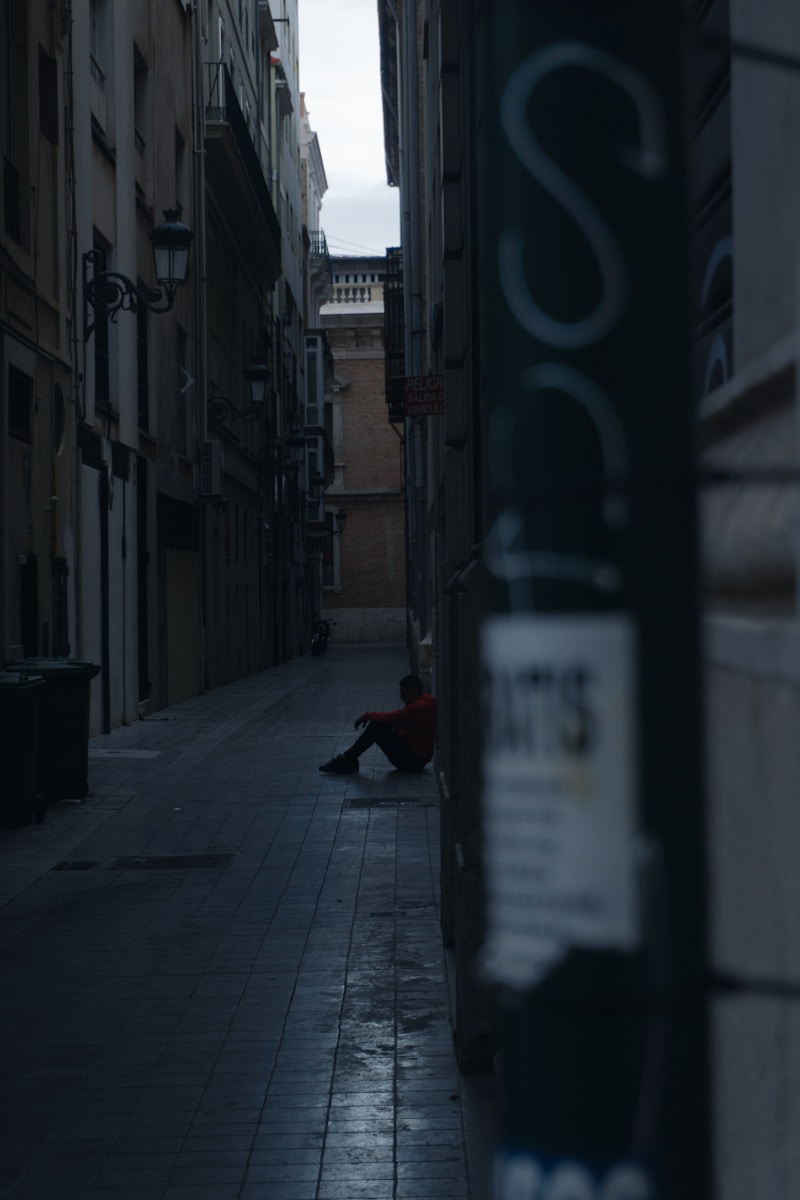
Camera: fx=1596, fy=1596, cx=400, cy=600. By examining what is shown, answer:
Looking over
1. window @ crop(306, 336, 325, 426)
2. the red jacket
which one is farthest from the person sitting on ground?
window @ crop(306, 336, 325, 426)

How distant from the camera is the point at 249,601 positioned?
38.4m

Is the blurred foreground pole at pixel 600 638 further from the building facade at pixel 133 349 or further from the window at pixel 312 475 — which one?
the window at pixel 312 475

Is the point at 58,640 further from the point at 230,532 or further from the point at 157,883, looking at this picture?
the point at 230,532

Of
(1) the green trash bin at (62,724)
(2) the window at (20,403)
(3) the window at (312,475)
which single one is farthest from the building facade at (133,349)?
(3) the window at (312,475)

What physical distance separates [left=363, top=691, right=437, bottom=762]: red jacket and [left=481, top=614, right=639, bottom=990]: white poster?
1381 cm

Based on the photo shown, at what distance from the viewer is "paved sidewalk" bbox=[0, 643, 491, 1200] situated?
16.3 ft

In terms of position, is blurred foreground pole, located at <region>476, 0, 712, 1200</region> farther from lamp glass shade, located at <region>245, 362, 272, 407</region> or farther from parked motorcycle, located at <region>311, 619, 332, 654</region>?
parked motorcycle, located at <region>311, 619, 332, 654</region>

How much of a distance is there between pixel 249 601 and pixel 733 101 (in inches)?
1405

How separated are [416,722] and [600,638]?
46.2 ft

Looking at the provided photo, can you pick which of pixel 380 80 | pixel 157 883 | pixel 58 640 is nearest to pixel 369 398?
pixel 380 80

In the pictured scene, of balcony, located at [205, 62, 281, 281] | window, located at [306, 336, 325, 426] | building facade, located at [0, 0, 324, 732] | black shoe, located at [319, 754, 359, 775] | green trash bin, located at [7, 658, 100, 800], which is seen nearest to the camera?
green trash bin, located at [7, 658, 100, 800]

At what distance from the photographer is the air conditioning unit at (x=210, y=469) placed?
28.7m

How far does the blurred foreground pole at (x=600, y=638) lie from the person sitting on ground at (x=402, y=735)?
1376 centimetres

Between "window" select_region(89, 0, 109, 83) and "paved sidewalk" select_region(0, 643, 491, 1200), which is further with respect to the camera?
"window" select_region(89, 0, 109, 83)
